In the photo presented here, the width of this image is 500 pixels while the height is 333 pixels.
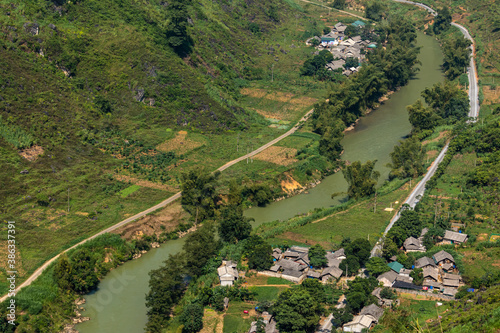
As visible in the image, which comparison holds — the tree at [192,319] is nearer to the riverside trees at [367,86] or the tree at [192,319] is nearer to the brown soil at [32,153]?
the brown soil at [32,153]

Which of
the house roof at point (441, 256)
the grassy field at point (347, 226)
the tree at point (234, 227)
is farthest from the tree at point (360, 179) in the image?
the house roof at point (441, 256)

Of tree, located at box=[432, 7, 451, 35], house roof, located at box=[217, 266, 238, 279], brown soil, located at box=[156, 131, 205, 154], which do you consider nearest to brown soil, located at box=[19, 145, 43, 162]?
brown soil, located at box=[156, 131, 205, 154]

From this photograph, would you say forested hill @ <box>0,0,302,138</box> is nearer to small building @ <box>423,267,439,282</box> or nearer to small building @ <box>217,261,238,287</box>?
small building @ <box>217,261,238,287</box>

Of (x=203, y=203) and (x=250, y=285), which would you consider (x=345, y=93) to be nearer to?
(x=203, y=203)

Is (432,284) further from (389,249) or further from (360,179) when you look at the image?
(360,179)

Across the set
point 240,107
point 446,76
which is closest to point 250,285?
point 240,107
